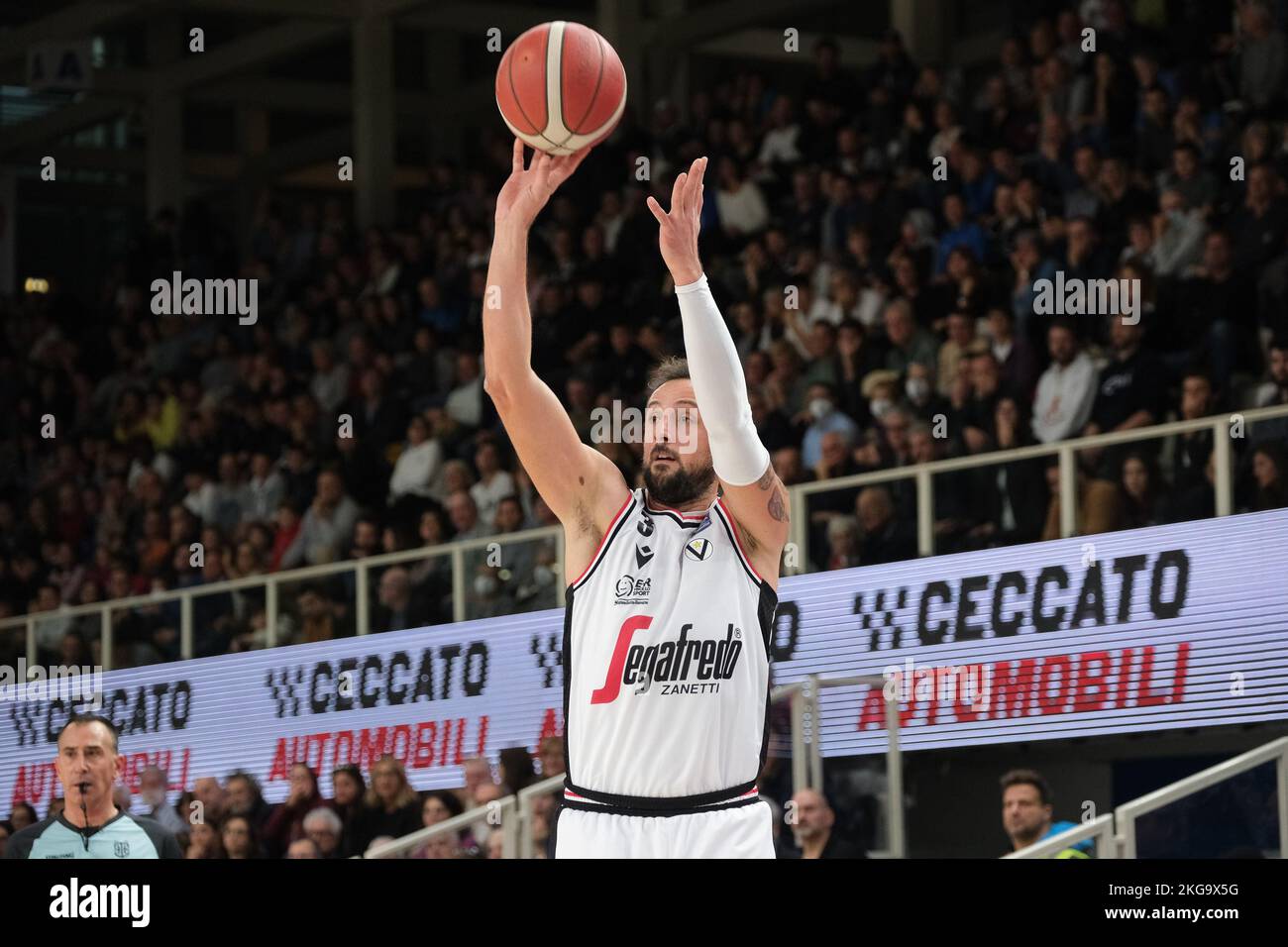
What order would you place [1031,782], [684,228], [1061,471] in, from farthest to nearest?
[1061,471] < [1031,782] < [684,228]

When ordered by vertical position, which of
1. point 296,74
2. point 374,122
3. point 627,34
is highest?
point 296,74

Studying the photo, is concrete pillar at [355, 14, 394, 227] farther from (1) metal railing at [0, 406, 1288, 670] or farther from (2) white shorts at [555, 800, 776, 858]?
(2) white shorts at [555, 800, 776, 858]

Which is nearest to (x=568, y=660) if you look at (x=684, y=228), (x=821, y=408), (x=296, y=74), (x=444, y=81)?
(x=684, y=228)

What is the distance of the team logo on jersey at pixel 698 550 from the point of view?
4.97 metres

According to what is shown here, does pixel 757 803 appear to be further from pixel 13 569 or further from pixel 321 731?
pixel 13 569

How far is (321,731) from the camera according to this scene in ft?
39.4

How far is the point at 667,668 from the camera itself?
15.9 feet

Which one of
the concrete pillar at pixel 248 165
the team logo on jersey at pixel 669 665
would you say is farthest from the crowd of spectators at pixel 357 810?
the concrete pillar at pixel 248 165

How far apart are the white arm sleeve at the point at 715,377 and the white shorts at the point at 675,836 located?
81 cm

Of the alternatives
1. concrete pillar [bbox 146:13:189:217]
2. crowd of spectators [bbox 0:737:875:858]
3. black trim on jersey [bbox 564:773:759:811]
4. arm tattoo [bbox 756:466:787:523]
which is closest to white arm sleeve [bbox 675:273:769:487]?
arm tattoo [bbox 756:466:787:523]

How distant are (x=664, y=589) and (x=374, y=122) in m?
13.7

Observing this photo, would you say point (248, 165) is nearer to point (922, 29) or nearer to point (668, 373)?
point (922, 29)

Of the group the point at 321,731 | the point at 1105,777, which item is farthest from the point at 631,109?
the point at 1105,777

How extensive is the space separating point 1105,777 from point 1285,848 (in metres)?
1.82
